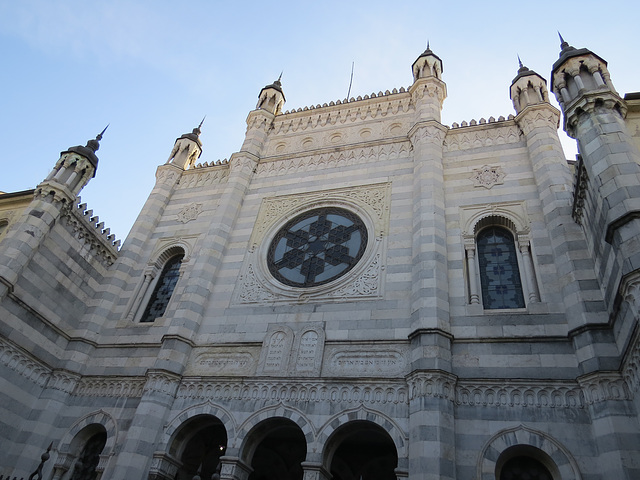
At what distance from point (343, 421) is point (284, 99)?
14488 mm

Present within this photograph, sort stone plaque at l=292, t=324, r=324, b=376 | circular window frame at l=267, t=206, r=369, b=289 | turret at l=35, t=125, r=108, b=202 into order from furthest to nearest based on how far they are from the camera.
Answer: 1. turret at l=35, t=125, r=108, b=202
2. circular window frame at l=267, t=206, r=369, b=289
3. stone plaque at l=292, t=324, r=324, b=376

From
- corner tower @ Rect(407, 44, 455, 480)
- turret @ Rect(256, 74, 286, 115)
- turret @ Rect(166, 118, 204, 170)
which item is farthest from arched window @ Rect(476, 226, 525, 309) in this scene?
turret @ Rect(166, 118, 204, 170)

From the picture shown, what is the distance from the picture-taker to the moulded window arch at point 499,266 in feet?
36.9

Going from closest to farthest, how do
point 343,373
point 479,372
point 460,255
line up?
point 479,372 < point 343,373 < point 460,255

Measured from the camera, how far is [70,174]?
1419 centimetres

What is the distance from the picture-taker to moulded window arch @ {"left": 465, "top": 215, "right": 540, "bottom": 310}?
11.2 m

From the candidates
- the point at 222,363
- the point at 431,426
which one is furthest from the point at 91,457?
the point at 431,426

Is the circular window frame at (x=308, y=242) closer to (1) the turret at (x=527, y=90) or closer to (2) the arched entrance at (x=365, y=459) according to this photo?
(2) the arched entrance at (x=365, y=459)

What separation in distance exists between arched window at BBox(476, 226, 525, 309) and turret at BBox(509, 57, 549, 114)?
4721 millimetres

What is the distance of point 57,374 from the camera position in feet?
40.8

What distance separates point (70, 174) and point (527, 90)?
1449 centimetres

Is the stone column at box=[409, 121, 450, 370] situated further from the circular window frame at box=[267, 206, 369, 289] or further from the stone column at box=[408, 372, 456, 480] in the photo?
the circular window frame at box=[267, 206, 369, 289]

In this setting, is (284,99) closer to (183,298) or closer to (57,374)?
(183,298)

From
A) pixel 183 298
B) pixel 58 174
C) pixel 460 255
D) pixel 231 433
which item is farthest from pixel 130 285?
pixel 460 255
